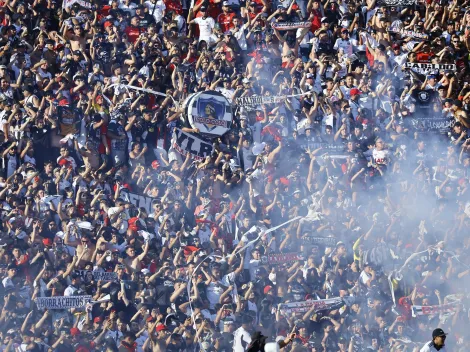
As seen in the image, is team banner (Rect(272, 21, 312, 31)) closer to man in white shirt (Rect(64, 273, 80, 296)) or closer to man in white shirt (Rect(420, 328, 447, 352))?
man in white shirt (Rect(64, 273, 80, 296))

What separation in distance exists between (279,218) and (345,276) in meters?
1.48

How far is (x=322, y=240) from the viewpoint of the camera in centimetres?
1895

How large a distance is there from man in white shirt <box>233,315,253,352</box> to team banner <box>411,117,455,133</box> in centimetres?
491

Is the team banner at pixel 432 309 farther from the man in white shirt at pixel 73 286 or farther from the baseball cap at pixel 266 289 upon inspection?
the man in white shirt at pixel 73 286

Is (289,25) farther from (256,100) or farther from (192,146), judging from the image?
(192,146)

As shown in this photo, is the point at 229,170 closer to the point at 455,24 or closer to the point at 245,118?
the point at 245,118

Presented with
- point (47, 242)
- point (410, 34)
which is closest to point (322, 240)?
point (47, 242)

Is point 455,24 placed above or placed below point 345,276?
above

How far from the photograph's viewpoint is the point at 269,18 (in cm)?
2170

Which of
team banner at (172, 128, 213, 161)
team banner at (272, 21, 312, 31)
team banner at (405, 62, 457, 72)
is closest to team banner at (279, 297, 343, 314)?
team banner at (172, 128, 213, 161)

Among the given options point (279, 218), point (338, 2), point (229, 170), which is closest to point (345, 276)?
point (279, 218)

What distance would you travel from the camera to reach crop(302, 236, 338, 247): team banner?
18922 mm

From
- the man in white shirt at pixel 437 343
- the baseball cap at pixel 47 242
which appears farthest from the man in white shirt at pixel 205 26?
the man in white shirt at pixel 437 343

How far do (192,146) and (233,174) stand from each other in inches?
32.3
